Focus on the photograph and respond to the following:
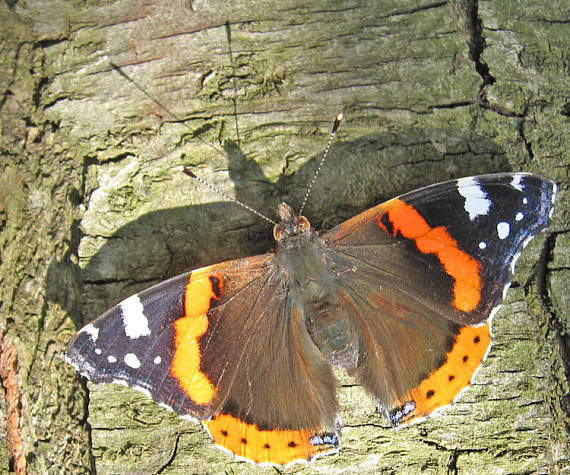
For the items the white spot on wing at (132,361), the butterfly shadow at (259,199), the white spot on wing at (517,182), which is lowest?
the white spot on wing at (132,361)

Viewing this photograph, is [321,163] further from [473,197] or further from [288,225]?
[473,197]

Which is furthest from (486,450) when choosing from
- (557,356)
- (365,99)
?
(365,99)

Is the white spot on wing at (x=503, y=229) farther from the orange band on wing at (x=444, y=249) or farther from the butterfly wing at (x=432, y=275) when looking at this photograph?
the orange band on wing at (x=444, y=249)

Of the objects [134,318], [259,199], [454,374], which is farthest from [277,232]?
[454,374]

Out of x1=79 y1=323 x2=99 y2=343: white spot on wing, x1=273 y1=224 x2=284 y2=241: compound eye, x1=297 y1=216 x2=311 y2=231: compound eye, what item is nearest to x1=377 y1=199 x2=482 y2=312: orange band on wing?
x1=297 y1=216 x2=311 y2=231: compound eye

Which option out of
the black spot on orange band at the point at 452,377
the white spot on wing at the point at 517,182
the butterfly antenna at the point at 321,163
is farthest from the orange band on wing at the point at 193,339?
the white spot on wing at the point at 517,182

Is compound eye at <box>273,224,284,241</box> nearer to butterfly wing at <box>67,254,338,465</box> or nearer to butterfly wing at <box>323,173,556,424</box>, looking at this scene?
butterfly wing at <box>67,254,338,465</box>

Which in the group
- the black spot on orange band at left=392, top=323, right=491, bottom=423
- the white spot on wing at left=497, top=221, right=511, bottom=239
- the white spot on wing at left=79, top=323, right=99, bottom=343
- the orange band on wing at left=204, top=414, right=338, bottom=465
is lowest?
the orange band on wing at left=204, top=414, right=338, bottom=465
